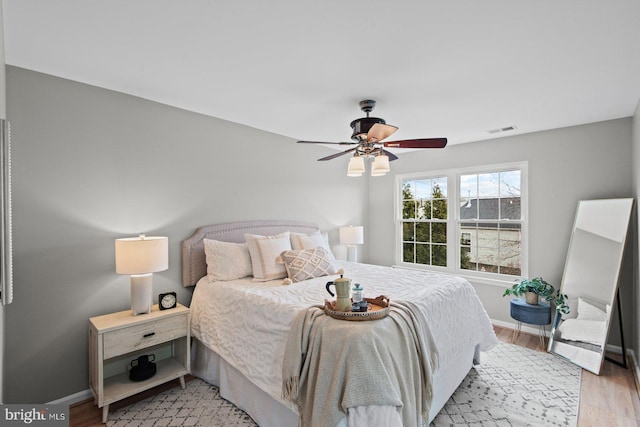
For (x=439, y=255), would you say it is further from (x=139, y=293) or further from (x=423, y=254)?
(x=139, y=293)

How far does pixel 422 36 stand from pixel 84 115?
2.66m

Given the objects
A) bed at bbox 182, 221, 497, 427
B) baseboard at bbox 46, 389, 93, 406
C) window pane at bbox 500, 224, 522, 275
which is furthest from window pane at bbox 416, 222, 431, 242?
baseboard at bbox 46, 389, 93, 406

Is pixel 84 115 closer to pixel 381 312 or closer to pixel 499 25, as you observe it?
pixel 381 312

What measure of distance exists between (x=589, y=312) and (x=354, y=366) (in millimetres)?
3065

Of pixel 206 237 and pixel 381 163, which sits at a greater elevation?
pixel 381 163

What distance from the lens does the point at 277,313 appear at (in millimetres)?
2125

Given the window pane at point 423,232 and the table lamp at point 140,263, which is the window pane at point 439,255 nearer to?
the window pane at point 423,232

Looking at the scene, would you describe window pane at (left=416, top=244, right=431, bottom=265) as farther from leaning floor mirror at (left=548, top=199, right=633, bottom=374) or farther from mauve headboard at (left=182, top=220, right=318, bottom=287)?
mauve headboard at (left=182, top=220, right=318, bottom=287)

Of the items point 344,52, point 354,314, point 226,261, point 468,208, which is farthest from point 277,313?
point 468,208

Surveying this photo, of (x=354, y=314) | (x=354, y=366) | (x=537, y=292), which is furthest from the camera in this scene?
(x=537, y=292)

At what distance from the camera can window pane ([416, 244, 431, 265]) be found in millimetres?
4984

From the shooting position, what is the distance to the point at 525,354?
3.36 m

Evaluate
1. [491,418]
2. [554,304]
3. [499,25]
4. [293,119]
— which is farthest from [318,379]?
[554,304]

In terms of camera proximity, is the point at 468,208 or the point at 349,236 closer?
the point at 468,208
